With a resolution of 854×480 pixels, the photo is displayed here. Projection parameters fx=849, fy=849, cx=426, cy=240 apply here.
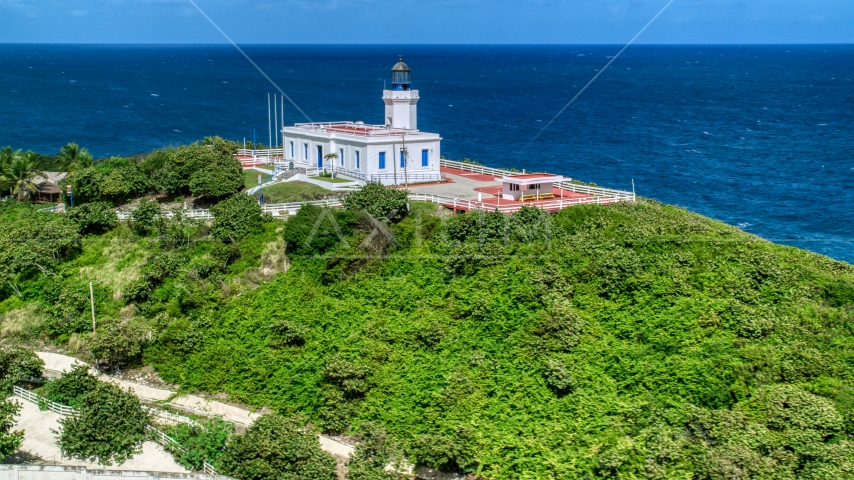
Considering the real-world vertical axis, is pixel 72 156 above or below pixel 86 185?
above

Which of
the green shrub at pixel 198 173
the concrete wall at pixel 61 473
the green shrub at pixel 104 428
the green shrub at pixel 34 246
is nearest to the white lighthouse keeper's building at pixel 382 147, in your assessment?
Answer: the green shrub at pixel 198 173

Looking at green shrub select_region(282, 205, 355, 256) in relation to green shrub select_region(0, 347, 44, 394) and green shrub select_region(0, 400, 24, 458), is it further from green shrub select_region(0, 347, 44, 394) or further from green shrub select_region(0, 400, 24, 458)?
green shrub select_region(0, 400, 24, 458)

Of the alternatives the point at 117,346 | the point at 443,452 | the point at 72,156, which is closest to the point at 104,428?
the point at 117,346

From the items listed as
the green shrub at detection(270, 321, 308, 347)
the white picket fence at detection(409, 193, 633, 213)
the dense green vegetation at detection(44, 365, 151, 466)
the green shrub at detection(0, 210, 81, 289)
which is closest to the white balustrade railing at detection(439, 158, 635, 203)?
the white picket fence at detection(409, 193, 633, 213)

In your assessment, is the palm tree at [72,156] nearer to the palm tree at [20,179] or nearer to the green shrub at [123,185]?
the palm tree at [20,179]

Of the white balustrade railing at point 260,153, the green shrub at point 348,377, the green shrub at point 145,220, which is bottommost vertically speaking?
the green shrub at point 348,377

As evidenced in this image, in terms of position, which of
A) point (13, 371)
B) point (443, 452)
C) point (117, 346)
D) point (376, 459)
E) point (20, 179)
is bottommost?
point (376, 459)

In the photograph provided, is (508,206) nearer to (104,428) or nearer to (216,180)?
(216,180)
